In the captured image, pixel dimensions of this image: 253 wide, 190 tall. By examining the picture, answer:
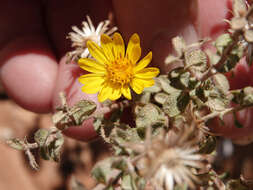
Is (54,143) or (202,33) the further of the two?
(202,33)

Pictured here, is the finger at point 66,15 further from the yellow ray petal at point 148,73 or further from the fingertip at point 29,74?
the yellow ray petal at point 148,73

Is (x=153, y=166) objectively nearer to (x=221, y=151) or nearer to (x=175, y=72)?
(x=175, y=72)

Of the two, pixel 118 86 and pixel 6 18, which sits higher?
pixel 6 18

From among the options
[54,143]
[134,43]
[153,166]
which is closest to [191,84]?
[134,43]

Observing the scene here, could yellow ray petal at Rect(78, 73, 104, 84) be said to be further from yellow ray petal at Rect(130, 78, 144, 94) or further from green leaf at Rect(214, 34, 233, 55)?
green leaf at Rect(214, 34, 233, 55)

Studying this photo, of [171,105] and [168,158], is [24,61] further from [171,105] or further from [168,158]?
[168,158]

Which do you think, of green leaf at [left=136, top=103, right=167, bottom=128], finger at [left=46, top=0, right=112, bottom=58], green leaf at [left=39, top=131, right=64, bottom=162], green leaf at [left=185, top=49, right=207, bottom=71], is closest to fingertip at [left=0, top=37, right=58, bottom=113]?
finger at [left=46, top=0, right=112, bottom=58]

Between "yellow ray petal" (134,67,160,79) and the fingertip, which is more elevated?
the fingertip
